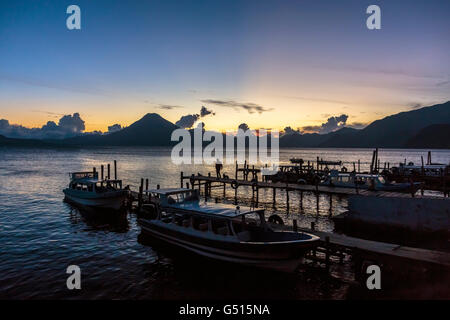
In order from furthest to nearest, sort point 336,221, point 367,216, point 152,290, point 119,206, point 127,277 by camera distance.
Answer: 1. point 119,206
2. point 336,221
3. point 367,216
4. point 127,277
5. point 152,290

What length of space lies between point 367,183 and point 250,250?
29074 millimetres

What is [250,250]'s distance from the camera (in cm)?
1593

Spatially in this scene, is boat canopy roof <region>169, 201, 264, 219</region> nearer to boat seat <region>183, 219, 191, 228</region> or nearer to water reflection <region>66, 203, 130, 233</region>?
boat seat <region>183, 219, 191, 228</region>

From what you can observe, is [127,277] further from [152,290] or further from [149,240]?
[149,240]

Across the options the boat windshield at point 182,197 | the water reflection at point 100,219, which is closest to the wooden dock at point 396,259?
the boat windshield at point 182,197

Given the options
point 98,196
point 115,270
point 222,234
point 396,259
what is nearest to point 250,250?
point 222,234

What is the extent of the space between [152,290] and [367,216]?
59.3ft

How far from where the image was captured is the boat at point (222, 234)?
15.6 metres

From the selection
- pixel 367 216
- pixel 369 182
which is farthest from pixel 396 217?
pixel 369 182

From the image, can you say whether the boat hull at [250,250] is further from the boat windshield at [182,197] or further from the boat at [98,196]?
the boat at [98,196]

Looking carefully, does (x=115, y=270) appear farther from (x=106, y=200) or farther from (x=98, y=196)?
(x=98, y=196)

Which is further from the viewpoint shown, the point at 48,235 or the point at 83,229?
the point at 83,229
